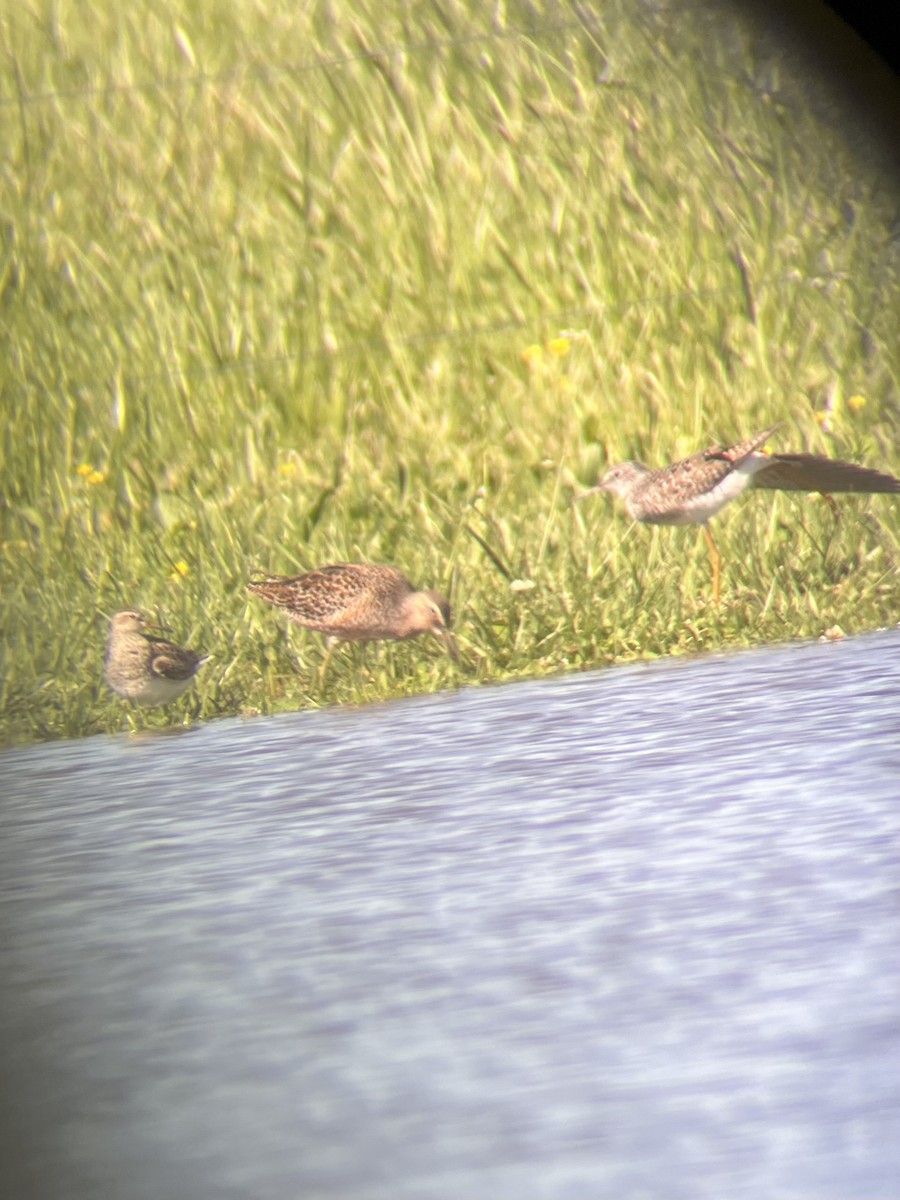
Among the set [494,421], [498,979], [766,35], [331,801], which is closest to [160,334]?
[494,421]

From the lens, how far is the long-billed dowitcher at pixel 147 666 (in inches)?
63.8

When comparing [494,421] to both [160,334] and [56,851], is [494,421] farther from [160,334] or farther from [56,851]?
[56,851]

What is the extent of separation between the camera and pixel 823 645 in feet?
5.47

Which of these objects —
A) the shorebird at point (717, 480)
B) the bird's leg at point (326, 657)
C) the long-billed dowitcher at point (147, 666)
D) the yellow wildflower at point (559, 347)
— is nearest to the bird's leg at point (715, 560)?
the shorebird at point (717, 480)

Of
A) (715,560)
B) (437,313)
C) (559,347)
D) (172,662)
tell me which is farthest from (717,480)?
(172,662)

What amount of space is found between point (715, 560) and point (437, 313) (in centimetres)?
33

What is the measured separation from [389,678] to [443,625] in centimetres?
6

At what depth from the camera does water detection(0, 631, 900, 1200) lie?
44.6 inches

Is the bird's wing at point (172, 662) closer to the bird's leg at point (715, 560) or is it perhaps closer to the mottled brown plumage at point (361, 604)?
the mottled brown plumage at point (361, 604)

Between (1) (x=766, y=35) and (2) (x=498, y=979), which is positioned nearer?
(2) (x=498, y=979)

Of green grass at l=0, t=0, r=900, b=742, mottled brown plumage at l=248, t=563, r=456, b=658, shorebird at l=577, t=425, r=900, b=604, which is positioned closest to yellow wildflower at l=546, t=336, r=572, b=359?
green grass at l=0, t=0, r=900, b=742

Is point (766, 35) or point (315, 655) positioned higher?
point (766, 35)

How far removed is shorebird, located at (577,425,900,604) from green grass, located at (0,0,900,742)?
0.01 meters

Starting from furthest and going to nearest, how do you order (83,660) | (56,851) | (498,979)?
(83,660), (56,851), (498,979)
